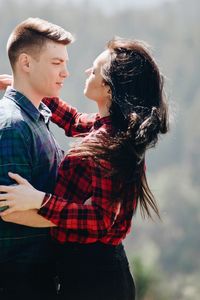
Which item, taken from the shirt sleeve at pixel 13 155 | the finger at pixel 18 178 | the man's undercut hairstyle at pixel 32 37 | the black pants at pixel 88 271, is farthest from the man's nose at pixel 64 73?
the black pants at pixel 88 271

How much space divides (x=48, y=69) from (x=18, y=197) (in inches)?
22.5

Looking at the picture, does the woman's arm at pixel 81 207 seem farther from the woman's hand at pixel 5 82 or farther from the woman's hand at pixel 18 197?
the woman's hand at pixel 5 82

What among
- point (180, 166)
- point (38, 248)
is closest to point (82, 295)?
point (38, 248)

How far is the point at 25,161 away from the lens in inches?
131

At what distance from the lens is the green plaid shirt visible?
10.9 feet

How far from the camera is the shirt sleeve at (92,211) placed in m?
3.31

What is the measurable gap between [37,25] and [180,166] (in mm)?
44201

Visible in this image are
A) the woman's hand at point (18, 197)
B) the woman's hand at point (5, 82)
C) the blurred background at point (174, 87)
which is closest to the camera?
the woman's hand at point (18, 197)

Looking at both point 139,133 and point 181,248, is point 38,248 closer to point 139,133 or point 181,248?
point 139,133

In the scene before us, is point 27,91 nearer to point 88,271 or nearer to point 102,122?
point 102,122

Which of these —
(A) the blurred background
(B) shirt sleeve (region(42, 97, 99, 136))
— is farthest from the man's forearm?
(A) the blurred background

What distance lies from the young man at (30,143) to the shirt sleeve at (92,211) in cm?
8

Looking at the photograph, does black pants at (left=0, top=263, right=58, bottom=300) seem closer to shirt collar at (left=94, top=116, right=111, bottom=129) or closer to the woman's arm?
the woman's arm

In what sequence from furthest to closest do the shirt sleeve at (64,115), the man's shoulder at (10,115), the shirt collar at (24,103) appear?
→ the shirt sleeve at (64,115)
the shirt collar at (24,103)
the man's shoulder at (10,115)
